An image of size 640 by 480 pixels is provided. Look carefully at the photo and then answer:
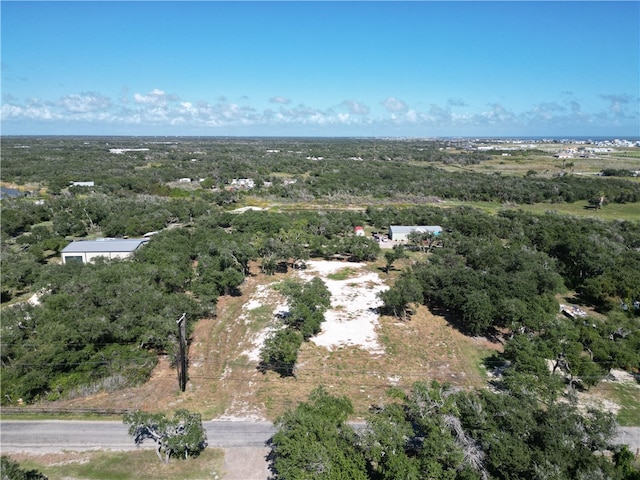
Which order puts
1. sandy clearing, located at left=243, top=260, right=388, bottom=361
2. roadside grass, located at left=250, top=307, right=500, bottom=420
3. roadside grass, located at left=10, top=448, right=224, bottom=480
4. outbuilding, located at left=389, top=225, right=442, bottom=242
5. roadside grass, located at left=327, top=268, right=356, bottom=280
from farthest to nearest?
outbuilding, located at left=389, top=225, right=442, bottom=242 < roadside grass, located at left=327, top=268, right=356, bottom=280 < sandy clearing, located at left=243, top=260, right=388, bottom=361 < roadside grass, located at left=250, top=307, right=500, bottom=420 < roadside grass, located at left=10, top=448, right=224, bottom=480

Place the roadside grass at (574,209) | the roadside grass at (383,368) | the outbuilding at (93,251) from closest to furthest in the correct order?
the roadside grass at (383,368)
the outbuilding at (93,251)
the roadside grass at (574,209)

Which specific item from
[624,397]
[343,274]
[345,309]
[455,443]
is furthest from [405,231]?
[455,443]

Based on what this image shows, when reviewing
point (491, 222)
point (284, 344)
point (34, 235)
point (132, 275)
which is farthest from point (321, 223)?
point (34, 235)

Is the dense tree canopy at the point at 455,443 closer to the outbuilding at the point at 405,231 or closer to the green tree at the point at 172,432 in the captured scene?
the green tree at the point at 172,432

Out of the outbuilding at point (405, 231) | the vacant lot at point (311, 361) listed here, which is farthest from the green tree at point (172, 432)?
the outbuilding at point (405, 231)

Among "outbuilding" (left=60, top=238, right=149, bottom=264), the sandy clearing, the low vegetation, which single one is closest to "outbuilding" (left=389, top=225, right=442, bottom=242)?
the low vegetation

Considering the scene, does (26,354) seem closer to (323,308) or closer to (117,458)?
(117,458)

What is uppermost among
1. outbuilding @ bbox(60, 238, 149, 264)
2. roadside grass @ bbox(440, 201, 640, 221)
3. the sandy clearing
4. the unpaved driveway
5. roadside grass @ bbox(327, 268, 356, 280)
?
outbuilding @ bbox(60, 238, 149, 264)

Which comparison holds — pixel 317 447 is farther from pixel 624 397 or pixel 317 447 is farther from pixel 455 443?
pixel 624 397

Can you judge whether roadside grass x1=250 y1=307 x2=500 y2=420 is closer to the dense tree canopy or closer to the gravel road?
the gravel road
